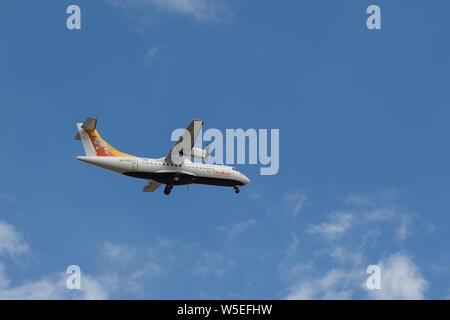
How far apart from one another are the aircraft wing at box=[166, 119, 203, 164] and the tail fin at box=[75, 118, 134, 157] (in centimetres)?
363

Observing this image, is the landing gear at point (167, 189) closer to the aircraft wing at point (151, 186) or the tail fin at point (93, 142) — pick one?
the aircraft wing at point (151, 186)

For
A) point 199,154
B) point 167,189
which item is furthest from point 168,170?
point 199,154

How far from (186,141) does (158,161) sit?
2781mm

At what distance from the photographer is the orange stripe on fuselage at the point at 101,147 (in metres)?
44.2

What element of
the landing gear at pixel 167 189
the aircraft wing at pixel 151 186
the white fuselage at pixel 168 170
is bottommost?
the landing gear at pixel 167 189

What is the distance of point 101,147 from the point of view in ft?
145

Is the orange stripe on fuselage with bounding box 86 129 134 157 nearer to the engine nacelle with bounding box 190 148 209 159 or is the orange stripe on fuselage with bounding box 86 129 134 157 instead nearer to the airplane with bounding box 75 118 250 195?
the airplane with bounding box 75 118 250 195

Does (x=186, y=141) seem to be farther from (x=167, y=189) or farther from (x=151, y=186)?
(x=151, y=186)

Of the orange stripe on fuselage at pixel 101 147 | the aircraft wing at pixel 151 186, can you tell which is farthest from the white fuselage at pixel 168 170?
the aircraft wing at pixel 151 186

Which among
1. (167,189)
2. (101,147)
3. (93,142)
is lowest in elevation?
(167,189)

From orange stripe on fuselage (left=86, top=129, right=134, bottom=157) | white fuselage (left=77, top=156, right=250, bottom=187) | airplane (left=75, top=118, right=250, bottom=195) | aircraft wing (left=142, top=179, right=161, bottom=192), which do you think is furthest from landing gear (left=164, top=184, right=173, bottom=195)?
orange stripe on fuselage (left=86, top=129, right=134, bottom=157)
